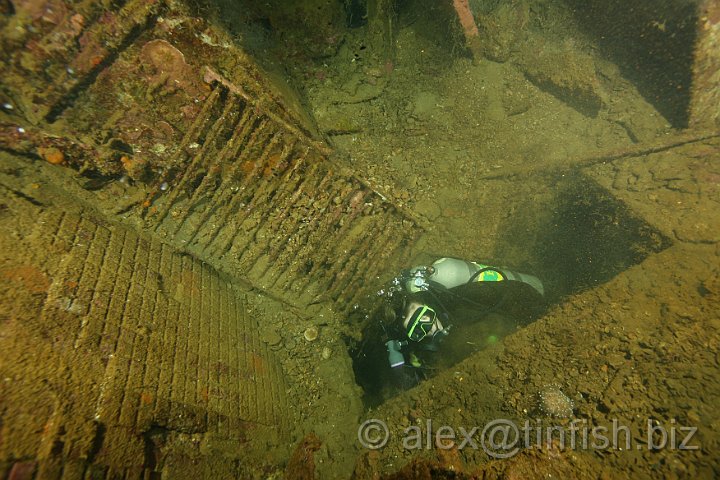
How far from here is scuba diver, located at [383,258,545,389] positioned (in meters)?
4.12

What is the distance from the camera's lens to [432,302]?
439 cm

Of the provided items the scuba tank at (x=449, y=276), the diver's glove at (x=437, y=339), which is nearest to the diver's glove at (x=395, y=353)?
the diver's glove at (x=437, y=339)

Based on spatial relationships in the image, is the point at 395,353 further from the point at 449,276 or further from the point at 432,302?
the point at 449,276

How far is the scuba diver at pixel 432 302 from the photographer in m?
4.12

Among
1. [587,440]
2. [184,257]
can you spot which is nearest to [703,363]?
[587,440]

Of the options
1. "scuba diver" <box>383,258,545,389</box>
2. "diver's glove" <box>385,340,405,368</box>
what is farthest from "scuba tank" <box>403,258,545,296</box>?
"diver's glove" <box>385,340,405,368</box>

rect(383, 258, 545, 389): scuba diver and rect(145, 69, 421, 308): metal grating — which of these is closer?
rect(145, 69, 421, 308): metal grating

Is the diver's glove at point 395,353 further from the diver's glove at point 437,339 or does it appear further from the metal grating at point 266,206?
the metal grating at point 266,206

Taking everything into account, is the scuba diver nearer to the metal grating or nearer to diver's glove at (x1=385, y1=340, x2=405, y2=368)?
diver's glove at (x1=385, y1=340, x2=405, y2=368)

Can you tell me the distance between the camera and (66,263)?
2.45m

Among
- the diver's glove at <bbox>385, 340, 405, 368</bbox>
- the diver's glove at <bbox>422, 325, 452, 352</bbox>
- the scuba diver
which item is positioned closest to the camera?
→ the scuba diver

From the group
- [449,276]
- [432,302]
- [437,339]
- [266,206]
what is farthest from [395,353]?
[266,206]

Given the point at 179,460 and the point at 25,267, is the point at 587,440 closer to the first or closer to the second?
the point at 179,460

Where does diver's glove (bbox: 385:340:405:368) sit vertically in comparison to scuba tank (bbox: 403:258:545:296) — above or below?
below
